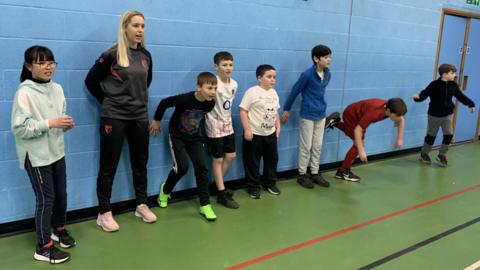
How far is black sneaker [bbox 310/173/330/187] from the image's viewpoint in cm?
447

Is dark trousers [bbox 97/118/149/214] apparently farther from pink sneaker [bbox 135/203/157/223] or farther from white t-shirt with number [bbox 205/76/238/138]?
white t-shirt with number [bbox 205/76/238/138]

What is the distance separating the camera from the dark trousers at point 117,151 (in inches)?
121

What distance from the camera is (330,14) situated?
464 centimetres

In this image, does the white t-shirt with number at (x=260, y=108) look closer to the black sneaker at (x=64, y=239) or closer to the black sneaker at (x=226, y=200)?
the black sneaker at (x=226, y=200)

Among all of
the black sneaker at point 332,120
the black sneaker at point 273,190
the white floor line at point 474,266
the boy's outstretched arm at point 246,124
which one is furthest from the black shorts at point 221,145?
the white floor line at point 474,266

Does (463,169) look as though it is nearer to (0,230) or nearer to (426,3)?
(426,3)

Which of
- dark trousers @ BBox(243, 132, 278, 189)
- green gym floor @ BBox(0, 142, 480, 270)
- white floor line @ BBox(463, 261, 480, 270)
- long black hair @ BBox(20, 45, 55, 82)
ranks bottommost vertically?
green gym floor @ BBox(0, 142, 480, 270)

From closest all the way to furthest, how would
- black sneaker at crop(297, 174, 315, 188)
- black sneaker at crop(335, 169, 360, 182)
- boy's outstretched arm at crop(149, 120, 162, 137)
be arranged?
boy's outstretched arm at crop(149, 120, 162, 137) < black sneaker at crop(297, 174, 315, 188) < black sneaker at crop(335, 169, 360, 182)

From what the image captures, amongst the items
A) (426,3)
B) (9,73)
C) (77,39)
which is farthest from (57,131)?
(426,3)

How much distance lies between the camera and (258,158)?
404 centimetres

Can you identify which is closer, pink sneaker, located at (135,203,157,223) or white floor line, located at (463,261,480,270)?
white floor line, located at (463,261,480,270)

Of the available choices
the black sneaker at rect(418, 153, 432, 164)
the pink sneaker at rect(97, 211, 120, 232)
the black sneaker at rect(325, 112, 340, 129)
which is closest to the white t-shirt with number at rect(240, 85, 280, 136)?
the black sneaker at rect(325, 112, 340, 129)

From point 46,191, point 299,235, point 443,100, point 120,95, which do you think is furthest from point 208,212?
point 443,100

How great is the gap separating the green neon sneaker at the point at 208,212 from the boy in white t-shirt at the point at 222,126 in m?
0.30
